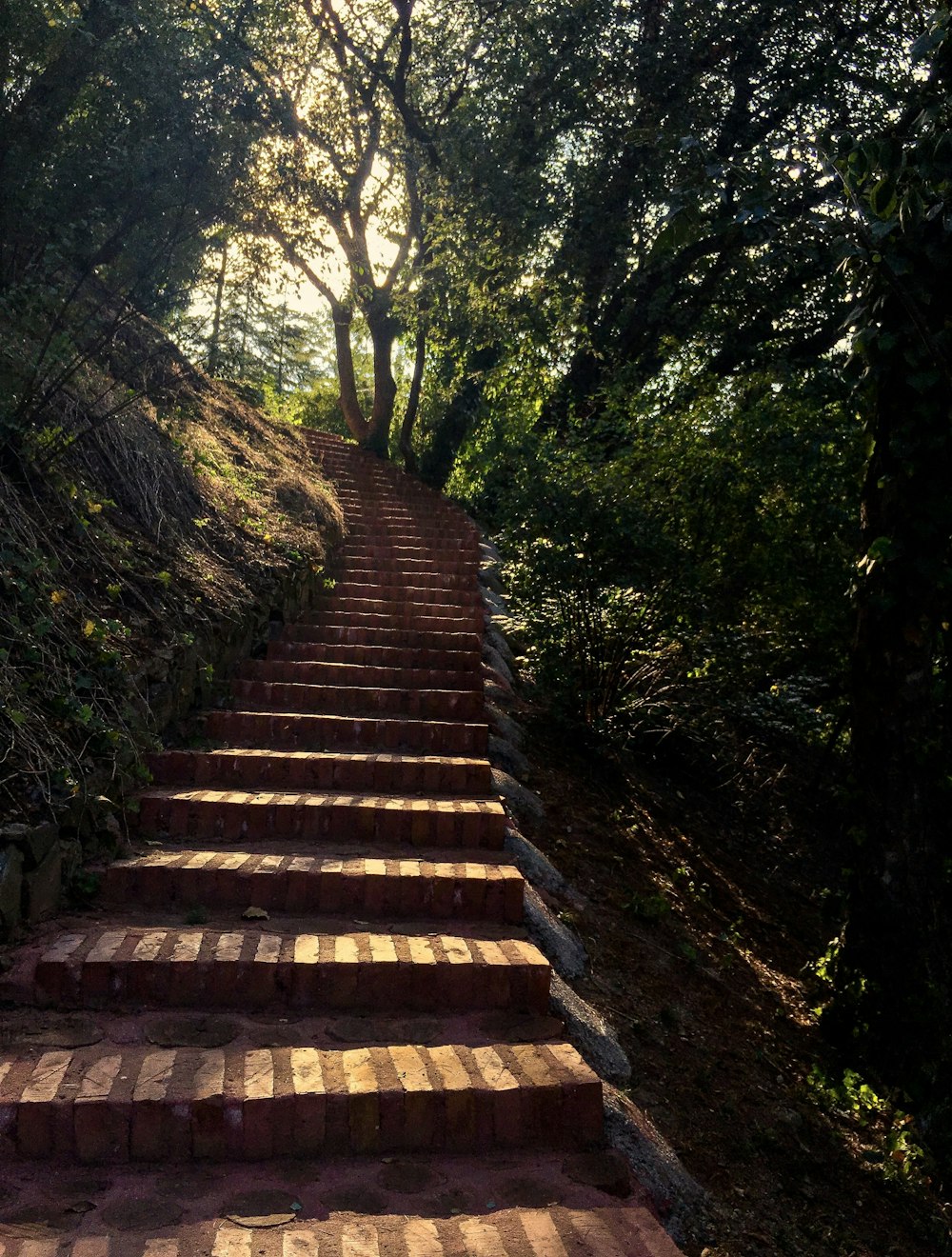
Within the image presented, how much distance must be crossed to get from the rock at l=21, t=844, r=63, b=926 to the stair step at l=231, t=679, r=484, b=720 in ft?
7.32

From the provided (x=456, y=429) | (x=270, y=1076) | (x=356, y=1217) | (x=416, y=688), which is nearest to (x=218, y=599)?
(x=416, y=688)

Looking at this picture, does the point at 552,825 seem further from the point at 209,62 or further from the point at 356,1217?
the point at 209,62

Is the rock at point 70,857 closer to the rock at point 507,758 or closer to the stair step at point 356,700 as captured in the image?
the stair step at point 356,700

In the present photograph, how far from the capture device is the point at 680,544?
6.35m

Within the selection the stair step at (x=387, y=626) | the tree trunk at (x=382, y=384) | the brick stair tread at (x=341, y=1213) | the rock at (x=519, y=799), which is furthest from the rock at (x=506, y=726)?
the tree trunk at (x=382, y=384)

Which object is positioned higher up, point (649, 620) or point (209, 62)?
point (209, 62)

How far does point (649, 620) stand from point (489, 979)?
316cm

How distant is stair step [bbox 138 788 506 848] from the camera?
427 centimetres

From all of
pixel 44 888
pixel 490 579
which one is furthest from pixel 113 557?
pixel 490 579

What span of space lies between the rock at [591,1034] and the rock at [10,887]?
1.98m

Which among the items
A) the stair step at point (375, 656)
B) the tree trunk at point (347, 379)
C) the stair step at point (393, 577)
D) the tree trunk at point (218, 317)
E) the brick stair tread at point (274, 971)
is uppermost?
the tree trunk at point (347, 379)

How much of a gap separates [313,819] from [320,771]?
0.48 m

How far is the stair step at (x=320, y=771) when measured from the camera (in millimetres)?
4695

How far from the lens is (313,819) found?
14.3 feet
